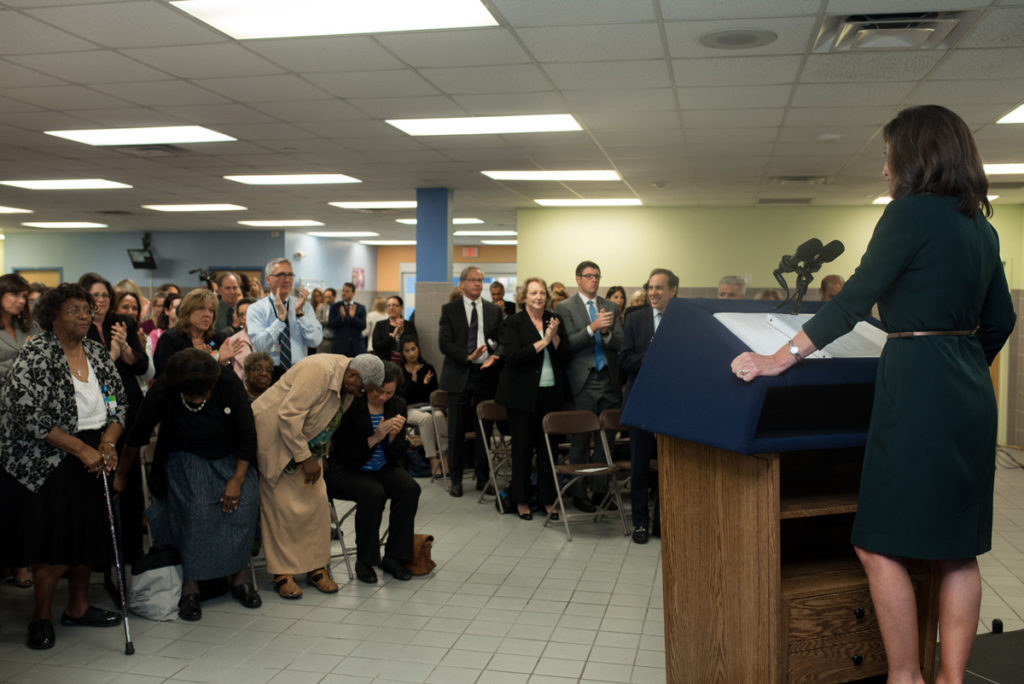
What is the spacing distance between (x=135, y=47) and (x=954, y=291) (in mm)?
4591

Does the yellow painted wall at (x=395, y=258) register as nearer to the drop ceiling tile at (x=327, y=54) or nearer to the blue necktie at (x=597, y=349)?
the blue necktie at (x=597, y=349)

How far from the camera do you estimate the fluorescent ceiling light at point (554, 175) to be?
9602 mm

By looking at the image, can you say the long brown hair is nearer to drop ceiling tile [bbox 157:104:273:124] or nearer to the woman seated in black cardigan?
the woman seated in black cardigan

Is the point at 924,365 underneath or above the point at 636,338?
above

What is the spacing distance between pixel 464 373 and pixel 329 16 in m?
3.45

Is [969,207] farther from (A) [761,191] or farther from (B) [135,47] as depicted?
(A) [761,191]

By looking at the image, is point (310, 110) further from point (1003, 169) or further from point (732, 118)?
point (1003, 169)

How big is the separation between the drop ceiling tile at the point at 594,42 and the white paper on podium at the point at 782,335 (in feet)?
7.80

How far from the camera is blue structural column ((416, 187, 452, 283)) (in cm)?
1073

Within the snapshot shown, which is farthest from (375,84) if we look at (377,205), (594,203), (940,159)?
(377,205)

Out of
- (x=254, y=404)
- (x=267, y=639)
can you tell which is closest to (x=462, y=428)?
(x=254, y=404)

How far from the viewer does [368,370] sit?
4.66 metres

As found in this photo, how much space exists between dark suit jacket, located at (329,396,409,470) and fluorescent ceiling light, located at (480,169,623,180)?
5.15m

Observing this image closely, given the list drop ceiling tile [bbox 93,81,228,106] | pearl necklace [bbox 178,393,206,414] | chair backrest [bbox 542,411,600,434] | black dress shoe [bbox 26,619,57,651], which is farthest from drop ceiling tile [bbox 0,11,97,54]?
chair backrest [bbox 542,411,600,434]
